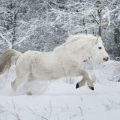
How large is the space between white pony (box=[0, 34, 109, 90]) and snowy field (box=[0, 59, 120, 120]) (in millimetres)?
479

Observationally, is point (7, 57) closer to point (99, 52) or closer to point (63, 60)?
point (63, 60)

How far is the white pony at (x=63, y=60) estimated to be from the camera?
12.8ft

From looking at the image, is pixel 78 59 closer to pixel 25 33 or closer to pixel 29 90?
pixel 29 90

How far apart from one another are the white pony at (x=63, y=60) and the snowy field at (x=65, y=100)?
48cm

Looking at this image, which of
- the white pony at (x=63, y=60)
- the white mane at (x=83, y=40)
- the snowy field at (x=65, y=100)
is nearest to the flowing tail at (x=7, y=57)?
the white pony at (x=63, y=60)

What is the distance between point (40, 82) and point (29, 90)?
0.54 metres

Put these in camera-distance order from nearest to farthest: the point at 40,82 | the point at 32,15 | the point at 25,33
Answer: the point at 40,82 → the point at 25,33 → the point at 32,15

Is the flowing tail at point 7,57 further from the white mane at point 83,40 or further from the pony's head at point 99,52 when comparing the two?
the pony's head at point 99,52

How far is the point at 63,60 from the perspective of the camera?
12.9 feet

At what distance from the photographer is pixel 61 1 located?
12539 mm

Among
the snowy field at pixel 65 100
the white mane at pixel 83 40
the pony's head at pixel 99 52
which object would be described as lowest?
the snowy field at pixel 65 100

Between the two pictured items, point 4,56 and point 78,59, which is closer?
point 78,59

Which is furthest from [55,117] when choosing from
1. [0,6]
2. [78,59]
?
[0,6]

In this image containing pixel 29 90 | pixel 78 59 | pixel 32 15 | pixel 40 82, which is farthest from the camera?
pixel 32 15
